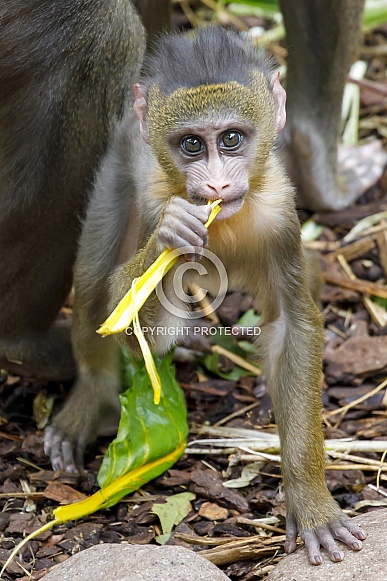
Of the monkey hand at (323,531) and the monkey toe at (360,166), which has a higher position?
the monkey hand at (323,531)

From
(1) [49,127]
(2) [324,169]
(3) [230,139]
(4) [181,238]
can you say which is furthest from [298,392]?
(2) [324,169]

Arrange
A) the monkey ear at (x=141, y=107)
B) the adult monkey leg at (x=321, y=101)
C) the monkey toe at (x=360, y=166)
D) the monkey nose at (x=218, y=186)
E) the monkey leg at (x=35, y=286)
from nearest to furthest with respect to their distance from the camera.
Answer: the monkey nose at (x=218, y=186)
the monkey ear at (x=141, y=107)
the monkey leg at (x=35, y=286)
the adult monkey leg at (x=321, y=101)
the monkey toe at (x=360, y=166)

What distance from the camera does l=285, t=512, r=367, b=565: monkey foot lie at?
387 cm

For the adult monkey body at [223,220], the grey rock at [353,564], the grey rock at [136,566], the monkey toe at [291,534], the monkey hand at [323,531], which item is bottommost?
the monkey toe at [291,534]

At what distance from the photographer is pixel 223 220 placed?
13.5 feet

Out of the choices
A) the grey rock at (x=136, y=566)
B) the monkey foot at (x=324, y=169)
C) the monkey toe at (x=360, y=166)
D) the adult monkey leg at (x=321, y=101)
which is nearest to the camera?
the grey rock at (x=136, y=566)

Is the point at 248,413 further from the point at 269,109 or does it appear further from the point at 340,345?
the point at 269,109

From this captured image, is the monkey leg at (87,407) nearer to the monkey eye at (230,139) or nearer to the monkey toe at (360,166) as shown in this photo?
the monkey eye at (230,139)

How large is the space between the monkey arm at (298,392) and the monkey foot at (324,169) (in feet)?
6.54

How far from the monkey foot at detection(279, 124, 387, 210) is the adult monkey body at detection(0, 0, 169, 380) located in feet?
5.80

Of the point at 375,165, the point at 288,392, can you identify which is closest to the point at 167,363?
the point at 288,392

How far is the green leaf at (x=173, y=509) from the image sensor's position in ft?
14.4

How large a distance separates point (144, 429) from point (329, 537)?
1010mm

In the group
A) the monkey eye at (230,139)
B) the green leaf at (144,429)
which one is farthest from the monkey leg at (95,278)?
the monkey eye at (230,139)
